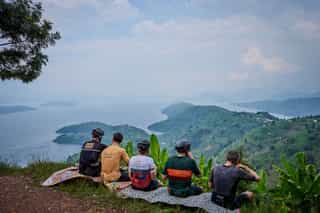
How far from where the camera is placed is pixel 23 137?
109 metres

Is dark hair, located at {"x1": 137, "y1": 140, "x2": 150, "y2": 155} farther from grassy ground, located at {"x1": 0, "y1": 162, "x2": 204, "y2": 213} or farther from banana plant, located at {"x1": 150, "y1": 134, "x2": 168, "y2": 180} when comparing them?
banana plant, located at {"x1": 150, "y1": 134, "x2": 168, "y2": 180}

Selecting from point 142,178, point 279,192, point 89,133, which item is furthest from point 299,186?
point 89,133

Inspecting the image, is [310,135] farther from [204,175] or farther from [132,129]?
[204,175]

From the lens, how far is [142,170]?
538 cm

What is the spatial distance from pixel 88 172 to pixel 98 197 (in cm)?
89

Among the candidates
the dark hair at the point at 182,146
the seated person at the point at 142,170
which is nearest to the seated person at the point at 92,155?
the seated person at the point at 142,170

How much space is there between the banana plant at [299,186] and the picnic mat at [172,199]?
830 millimetres

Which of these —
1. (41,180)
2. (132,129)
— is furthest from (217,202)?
(132,129)

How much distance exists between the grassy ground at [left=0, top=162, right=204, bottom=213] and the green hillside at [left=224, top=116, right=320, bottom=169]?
55110mm

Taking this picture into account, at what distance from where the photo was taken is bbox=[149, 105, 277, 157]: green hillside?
101144 mm

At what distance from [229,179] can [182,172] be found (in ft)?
2.71

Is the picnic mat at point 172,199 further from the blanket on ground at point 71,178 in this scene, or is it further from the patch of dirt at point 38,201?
the patch of dirt at point 38,201

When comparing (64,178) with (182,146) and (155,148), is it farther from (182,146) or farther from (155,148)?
(182,146)

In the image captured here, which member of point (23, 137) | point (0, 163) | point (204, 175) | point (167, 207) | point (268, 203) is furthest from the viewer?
point (23, 137)
